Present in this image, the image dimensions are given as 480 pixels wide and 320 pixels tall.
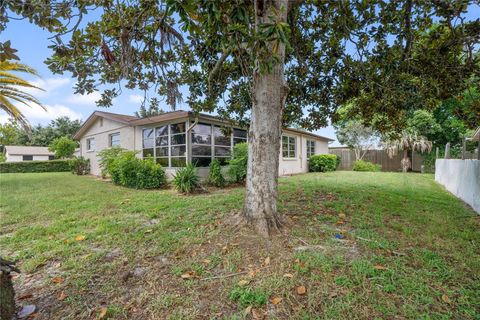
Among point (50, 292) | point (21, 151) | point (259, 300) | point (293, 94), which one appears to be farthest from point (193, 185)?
point (21, 151)

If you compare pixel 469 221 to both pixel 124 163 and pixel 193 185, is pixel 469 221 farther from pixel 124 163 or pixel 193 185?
pixel 124 163

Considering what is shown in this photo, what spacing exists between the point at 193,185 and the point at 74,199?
328cm

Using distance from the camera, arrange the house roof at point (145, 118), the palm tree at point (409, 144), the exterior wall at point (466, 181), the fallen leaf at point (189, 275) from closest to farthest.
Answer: the fallen leaf at point (189, 275) → the exterior wall at point (466, 181) → the house roof at point (145, 118) → the palm tree at point (409, 144)

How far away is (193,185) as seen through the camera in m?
7.60

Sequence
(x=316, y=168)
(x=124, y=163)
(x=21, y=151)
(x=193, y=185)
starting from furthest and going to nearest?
(x=21, y=151), (x=316, y=168), (x=124, y=163), (x=193, y=185)

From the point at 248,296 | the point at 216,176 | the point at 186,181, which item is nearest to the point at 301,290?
the point at 248,296

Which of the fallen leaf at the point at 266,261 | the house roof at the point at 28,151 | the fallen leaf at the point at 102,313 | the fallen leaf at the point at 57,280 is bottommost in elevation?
the fallen leaf at the point at 102,313

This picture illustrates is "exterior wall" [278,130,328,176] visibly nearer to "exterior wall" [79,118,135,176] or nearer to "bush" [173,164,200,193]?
"bush" [173,164,200,193]

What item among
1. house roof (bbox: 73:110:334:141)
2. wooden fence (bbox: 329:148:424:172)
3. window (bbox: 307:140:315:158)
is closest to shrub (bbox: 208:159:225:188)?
house roof (bbox: 73:110:334:141)

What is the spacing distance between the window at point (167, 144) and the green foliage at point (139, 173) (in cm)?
102

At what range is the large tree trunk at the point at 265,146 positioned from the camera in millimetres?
3412

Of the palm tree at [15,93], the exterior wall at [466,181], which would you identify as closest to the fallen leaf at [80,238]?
the exterior wall at [466,181]

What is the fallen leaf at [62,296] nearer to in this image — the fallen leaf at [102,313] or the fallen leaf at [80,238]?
the fallen leaf at [102,313]

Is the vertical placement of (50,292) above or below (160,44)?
below
